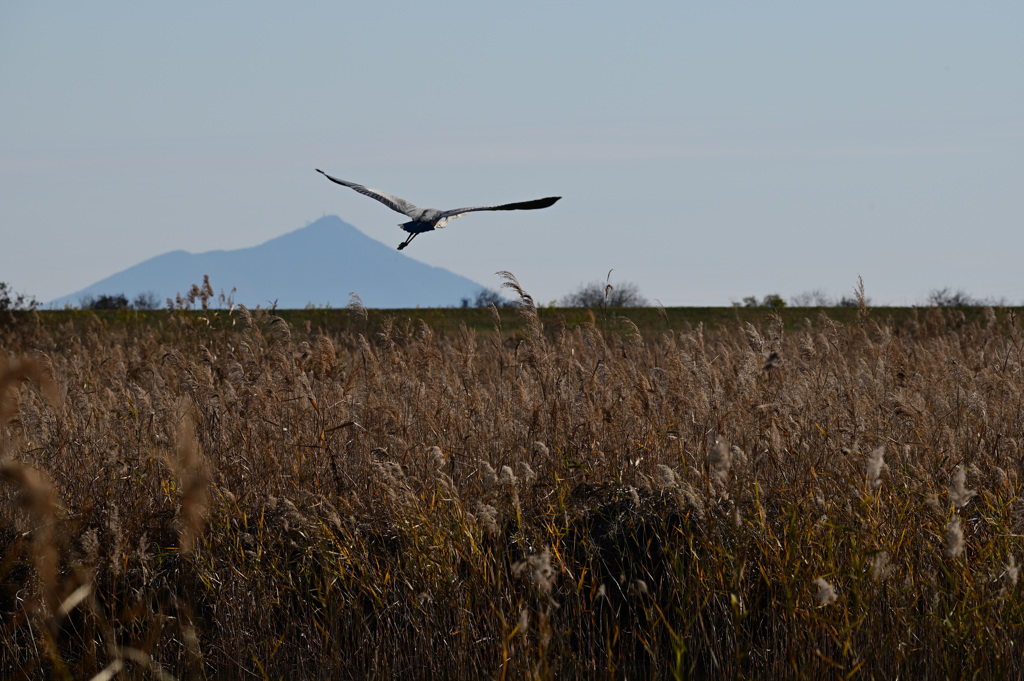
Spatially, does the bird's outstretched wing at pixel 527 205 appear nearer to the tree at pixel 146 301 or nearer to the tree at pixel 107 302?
the tree at pixel 107 302

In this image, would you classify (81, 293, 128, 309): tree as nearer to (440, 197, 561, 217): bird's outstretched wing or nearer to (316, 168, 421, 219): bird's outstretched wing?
(316, 168, 421, 219): bird's outstretched wing

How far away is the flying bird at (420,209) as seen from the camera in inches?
197

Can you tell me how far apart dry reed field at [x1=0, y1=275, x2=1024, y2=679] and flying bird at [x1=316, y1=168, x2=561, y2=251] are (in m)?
0.51

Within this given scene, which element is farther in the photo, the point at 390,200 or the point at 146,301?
the point at 146,301

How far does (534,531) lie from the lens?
3902 millimetres

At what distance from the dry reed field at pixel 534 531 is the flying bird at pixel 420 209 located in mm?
515

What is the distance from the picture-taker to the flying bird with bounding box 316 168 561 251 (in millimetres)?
5004

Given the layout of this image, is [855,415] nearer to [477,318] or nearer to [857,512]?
[857,512]

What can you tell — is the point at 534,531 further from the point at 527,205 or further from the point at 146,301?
the point at 146,301

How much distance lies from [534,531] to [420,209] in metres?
2.71

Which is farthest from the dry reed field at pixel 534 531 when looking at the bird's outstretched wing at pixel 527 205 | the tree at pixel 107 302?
the tree at pixel 107 302

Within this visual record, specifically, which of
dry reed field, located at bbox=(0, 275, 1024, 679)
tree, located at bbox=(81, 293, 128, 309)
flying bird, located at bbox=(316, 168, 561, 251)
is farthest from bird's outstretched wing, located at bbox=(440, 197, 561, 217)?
tree, located at bbox=(81, 293, 128, 309)

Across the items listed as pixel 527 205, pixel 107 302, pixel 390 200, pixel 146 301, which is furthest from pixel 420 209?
pixel 146 301

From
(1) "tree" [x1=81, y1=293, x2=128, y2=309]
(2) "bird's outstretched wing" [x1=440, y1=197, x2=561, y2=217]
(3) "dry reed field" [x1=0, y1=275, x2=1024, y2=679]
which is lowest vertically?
(3) "dry reed field" [x1=0, y1=275, x2=1024, y2=679]
